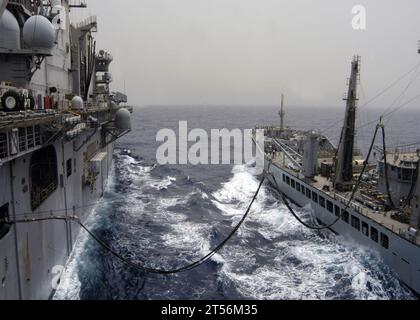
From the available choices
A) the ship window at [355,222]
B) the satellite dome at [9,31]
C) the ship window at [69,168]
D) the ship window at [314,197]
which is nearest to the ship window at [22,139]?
the satellite dome at [9,31]

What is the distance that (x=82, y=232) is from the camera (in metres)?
27.7

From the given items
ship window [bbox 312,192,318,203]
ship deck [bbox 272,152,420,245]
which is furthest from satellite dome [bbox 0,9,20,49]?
ship window [bbox 312,192,318,203]

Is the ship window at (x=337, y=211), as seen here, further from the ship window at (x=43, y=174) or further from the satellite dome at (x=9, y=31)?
the satellite dome at (x=9, y=31)

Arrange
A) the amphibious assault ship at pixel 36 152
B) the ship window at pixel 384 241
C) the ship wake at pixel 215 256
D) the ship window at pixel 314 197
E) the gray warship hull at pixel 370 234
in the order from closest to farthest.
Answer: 1. the amphibious assault ship at pixel 36 152
2. the ship wake at pixel 215 256
3. the gray warship hull at pixel 370 234
4. the ship window at pixel 384 241
5. the ship window at pixel 314 197

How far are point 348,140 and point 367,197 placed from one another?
6.02 metres

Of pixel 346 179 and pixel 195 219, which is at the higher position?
pixel 346 179

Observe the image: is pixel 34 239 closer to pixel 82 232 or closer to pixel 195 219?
pixel 82 232

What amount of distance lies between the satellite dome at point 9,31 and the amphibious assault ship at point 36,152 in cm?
4

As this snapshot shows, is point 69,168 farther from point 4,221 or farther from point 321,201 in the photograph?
point 321,201

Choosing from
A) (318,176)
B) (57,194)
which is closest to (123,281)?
(57,194)

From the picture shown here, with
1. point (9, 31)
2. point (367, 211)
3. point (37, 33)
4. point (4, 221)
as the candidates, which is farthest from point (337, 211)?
point (9, 31)

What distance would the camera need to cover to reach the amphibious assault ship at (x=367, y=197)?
2262 centimetres

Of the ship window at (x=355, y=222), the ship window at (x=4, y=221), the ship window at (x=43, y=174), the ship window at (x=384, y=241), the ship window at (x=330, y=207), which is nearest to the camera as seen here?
the ship window at (x=4, y=221)

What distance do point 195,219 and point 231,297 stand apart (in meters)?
13.3
